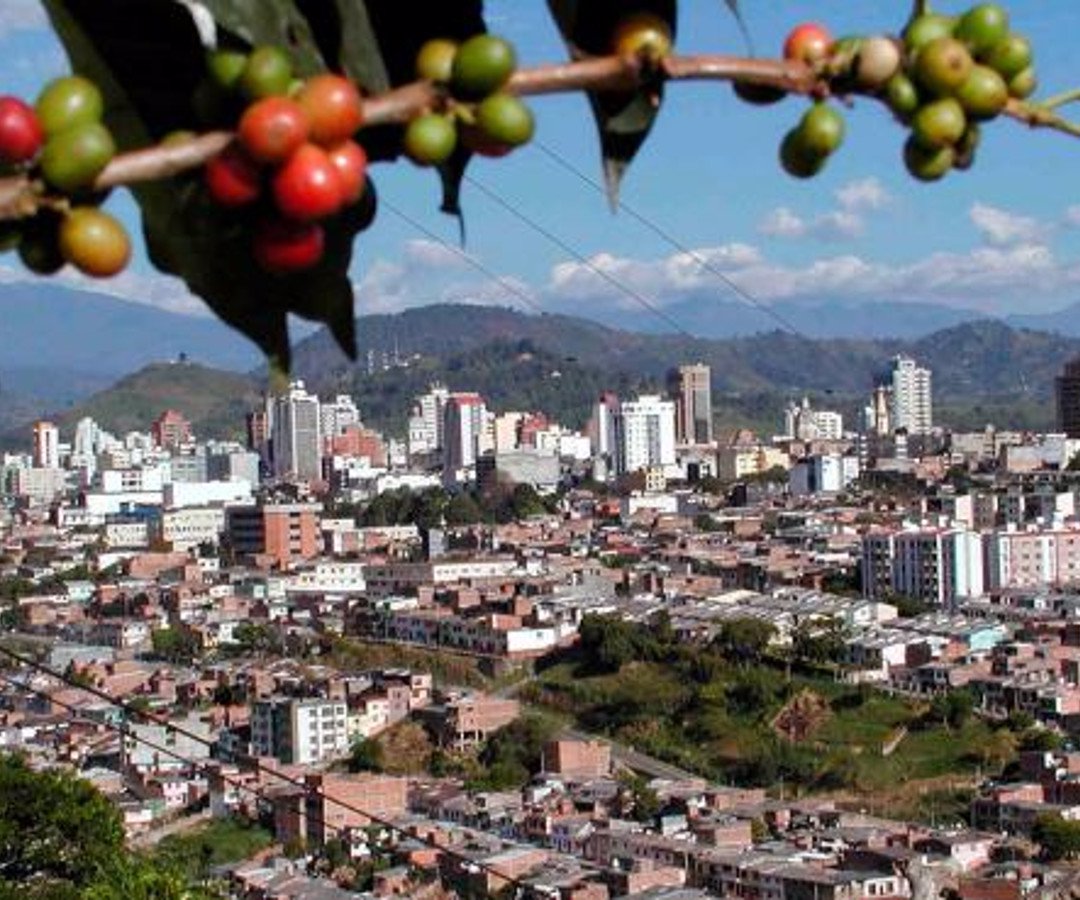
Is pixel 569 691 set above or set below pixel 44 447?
below

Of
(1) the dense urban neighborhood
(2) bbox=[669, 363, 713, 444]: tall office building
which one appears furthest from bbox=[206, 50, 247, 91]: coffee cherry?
(2) bbox=[669, 363, 713, 444]: tall office building

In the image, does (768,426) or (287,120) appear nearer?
(287,120)

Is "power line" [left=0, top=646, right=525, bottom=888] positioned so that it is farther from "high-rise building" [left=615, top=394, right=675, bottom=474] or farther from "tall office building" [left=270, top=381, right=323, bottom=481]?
"tall office building" [left=270, top=381, right=323, bottom=481]

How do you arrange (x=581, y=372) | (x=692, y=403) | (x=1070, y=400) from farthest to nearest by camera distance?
(x=581, y=372), (x=692, y=403), (x=1070, y=400)

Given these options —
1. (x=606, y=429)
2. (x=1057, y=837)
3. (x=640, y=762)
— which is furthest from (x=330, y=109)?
(x=606, y=429)

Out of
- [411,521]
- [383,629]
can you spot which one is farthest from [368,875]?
[411,521]

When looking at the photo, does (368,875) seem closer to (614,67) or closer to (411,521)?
(614,67)

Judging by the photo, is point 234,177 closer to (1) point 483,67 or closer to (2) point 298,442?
(1) point 483,67
